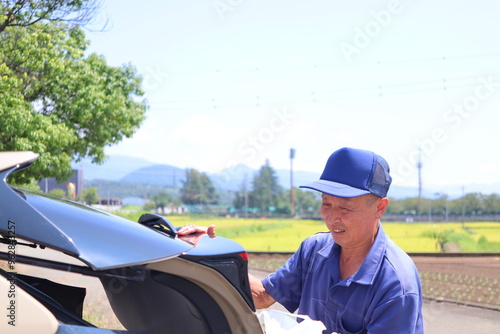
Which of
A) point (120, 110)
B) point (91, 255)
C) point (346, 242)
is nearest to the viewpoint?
point (91, 255)

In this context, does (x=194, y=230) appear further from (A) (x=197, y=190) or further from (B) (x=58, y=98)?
(A) (x=197, y=190)

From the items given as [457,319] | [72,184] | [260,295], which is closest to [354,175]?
[260,295]

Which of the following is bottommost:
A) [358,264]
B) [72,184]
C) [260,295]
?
[260,295]

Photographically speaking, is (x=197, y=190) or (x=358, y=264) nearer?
(x=358, y=264)

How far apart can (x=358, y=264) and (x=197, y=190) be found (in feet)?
445

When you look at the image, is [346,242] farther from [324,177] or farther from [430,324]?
[430,324]

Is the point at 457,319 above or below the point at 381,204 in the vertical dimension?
below

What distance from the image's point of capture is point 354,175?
279 centimetres

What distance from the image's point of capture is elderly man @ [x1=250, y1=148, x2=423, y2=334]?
2.59 meters

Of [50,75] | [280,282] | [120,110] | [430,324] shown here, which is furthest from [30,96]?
[280,282]

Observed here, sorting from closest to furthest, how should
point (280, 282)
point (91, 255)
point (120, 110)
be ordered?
1. point (91, 255)
2. point (280, 282)
3. point (120, 110)

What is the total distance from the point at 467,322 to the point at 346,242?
326 inches

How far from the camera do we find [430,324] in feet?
32.4

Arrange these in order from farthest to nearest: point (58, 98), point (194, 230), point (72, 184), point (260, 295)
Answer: point (72, 184), point (58, 98), point (260, 295), point (194, 230)
